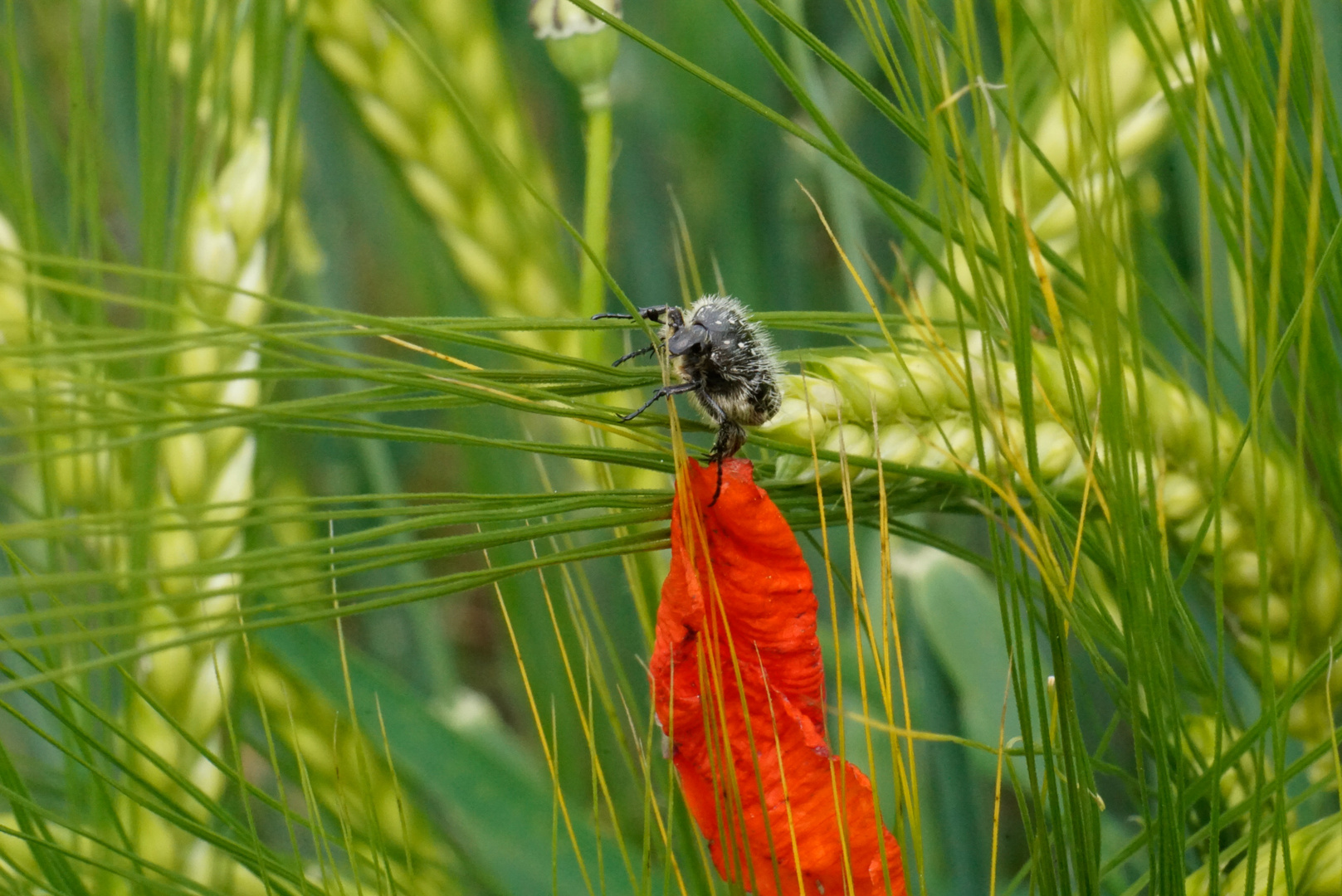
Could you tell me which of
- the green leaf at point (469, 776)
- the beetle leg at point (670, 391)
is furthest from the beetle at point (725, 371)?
the green leaf at point (469, 776)

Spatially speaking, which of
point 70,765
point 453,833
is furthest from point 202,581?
point 453,833

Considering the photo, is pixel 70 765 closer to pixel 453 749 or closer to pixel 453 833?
pixel 453 749

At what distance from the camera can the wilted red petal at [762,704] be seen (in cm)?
32

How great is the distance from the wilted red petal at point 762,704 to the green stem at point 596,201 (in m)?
0.18

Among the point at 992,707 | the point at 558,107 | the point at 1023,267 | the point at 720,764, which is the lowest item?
the point at 992,707

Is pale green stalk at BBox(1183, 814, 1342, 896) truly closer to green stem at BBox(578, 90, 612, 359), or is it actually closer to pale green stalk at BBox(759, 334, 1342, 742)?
pale green stalk at BBox(759, 334, 1342, 742)

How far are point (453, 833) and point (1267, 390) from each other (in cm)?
68

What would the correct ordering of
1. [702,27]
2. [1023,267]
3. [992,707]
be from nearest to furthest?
1. [1023,267]
2. [992,707]
3. [702,27]

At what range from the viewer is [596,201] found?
51cm

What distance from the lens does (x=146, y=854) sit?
0.57m

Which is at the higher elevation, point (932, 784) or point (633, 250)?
point (633, 250)

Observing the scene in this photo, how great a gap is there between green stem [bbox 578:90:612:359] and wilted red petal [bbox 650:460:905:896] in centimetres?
18

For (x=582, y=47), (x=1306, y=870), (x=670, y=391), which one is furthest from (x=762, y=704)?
(x=582, y=47)

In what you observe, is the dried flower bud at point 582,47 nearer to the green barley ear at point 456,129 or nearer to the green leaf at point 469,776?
the green barley ear at point 456,129
